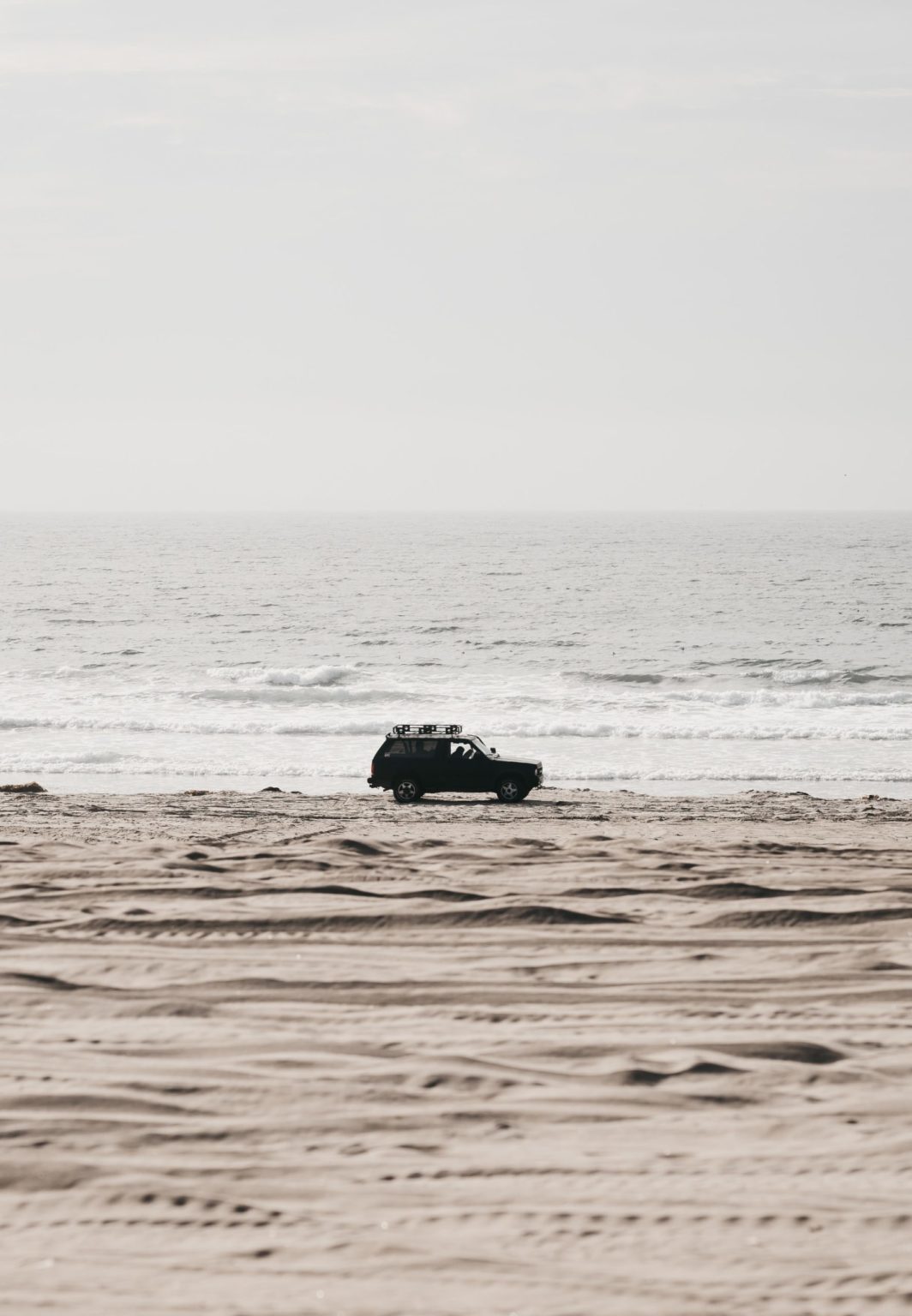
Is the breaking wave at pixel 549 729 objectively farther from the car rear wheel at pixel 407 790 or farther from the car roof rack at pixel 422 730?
the car rear wheel at pixel 407 790

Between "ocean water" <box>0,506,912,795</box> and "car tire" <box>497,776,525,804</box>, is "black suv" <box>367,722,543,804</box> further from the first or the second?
"ocean water" <box>0,506,912,795</box>

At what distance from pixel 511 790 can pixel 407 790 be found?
5.39 feet

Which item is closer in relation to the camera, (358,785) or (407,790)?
(407,790)

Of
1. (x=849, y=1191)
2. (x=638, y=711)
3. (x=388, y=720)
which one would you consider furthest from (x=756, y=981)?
(x=638, y=711)

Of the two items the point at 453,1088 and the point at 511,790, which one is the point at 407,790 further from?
the point at 453,1088

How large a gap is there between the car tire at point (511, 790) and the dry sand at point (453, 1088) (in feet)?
32.4

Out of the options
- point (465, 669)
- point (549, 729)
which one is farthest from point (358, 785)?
point (465, 669)

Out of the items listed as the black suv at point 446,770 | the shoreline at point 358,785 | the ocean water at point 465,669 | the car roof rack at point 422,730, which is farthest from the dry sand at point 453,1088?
the ocean water at point 465,669

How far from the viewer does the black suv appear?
61.7 feet

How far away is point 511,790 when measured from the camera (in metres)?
18.9

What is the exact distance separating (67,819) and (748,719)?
20.3m

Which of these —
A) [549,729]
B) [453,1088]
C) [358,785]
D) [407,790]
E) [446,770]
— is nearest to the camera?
[453,1088]

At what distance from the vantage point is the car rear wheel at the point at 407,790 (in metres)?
18.9

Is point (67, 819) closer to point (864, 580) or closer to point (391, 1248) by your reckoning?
point (391, 1248)
